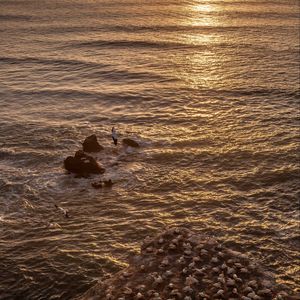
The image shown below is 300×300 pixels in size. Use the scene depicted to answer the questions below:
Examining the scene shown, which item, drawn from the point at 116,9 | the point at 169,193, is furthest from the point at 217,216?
the point at 116,9

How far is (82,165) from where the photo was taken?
928 inches

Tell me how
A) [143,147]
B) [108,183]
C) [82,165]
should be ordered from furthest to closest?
1. [143,147]
2. [82,165]
3. [108,183]

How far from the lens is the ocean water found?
18.2 metres

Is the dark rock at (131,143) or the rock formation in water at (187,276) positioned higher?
the dark rock at (131,143)

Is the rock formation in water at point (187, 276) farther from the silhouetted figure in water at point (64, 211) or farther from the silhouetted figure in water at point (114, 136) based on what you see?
the silhouetted figure in water at point (114, 136)

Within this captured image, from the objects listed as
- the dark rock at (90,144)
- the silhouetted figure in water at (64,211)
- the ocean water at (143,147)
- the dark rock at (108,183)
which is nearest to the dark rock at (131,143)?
the ocean water at (143,147)

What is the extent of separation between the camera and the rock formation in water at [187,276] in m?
14.8

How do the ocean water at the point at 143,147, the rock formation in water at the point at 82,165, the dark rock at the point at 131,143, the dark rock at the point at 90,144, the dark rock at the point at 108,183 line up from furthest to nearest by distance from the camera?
the dark rock at the point at 131,143
the dark rock at the point at 90,144
the rock formation in water at the point at 82,165
the dark rock at the point at 108,183
the ocean water at the point at 143,147

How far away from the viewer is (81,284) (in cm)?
1636

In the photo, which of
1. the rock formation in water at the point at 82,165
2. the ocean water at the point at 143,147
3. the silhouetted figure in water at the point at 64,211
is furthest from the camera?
the rock formation in water at the point at 82,165

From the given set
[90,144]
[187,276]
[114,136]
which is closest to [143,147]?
[114,136]

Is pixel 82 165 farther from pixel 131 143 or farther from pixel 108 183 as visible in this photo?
pixel 131 143

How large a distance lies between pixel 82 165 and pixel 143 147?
14.8 feet

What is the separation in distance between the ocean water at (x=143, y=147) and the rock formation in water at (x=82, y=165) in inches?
23.9
